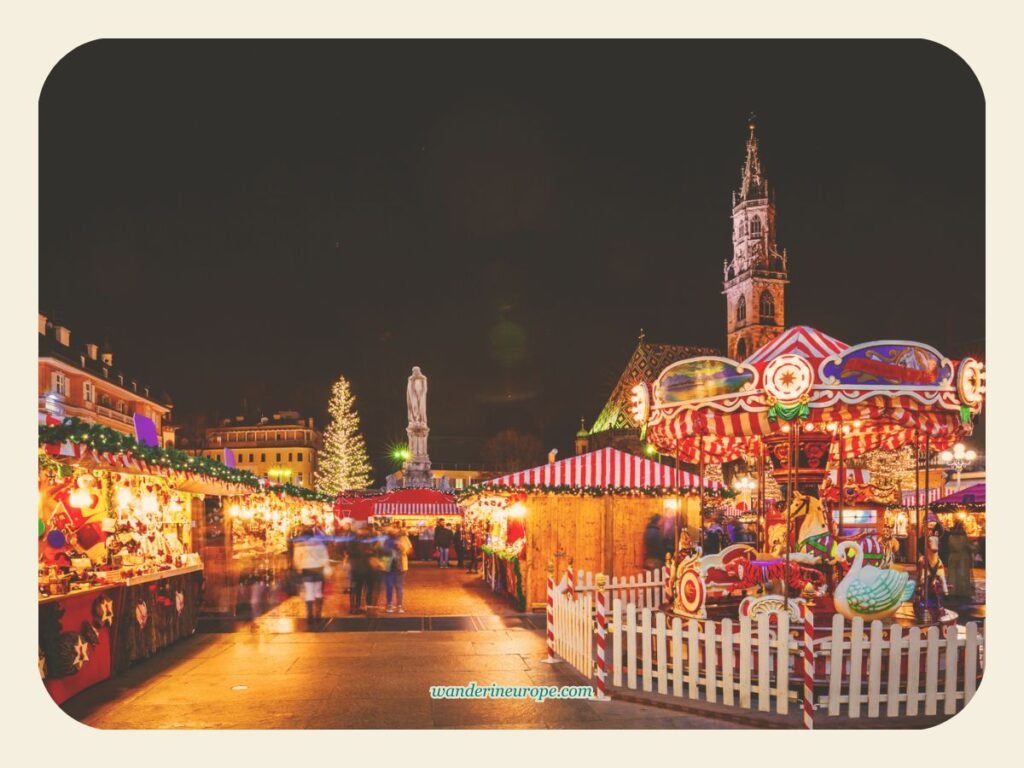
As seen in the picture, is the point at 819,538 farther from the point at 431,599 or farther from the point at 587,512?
the point at 431,599

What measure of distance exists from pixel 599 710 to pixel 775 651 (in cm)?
178

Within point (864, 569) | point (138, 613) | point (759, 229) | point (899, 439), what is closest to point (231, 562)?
point (138, 613)

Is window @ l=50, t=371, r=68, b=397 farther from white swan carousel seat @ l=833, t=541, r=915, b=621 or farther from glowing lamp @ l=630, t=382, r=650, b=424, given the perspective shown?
white swan carousel seat @ l=833, t=541, r=915, b=621

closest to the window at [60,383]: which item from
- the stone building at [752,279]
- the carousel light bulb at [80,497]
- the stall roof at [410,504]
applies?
the stall roof at [410,504]

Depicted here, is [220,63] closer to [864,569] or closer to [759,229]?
[864,569]

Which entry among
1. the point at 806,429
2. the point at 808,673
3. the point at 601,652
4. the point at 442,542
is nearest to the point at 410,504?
the point at 442,542

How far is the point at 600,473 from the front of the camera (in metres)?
14.9

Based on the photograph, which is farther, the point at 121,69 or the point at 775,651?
the point at 775,651

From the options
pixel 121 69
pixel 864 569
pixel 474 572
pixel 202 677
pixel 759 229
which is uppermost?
pixel 759 229

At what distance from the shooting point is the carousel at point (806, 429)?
8719 millimetres

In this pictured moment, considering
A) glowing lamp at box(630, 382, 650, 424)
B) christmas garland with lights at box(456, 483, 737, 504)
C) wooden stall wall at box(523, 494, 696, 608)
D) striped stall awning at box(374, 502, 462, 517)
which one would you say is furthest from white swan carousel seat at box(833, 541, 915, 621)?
striped stall awning at box(374, 502, 462, 517)

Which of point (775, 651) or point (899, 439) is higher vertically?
point (899, 439)

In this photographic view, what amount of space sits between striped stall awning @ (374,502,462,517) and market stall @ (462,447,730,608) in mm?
12039

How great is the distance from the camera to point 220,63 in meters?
7.79
